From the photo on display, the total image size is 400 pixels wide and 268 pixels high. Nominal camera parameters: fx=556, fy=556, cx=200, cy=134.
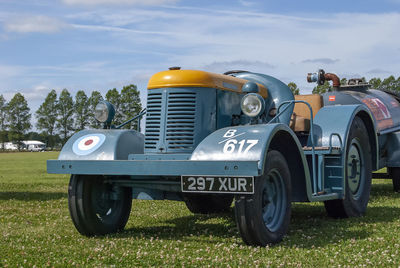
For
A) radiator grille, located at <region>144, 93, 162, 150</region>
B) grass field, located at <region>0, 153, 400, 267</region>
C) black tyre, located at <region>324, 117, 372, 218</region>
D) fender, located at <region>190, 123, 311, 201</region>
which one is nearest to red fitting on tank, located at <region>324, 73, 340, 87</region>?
black tyre, located at <region>324, 117, 372, 218</region>

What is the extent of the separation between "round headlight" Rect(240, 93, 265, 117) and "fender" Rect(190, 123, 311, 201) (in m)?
0.20

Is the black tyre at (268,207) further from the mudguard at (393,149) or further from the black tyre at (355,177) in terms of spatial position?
the mudguard at (393,149)

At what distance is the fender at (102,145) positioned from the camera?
6957mm

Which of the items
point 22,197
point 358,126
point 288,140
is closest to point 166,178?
point 288,140

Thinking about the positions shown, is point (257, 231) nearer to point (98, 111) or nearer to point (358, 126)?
point (98, 111)

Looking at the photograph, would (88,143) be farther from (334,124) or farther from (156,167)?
(334,124)

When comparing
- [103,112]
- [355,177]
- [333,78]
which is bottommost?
[355,177]

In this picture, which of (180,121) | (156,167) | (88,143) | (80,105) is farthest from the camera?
(80,105)

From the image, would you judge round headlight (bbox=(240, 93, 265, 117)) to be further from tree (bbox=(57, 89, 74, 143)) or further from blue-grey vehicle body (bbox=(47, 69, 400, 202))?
tree (bbox=(57, 89, 74, 143))

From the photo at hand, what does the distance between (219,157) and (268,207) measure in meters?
0.99

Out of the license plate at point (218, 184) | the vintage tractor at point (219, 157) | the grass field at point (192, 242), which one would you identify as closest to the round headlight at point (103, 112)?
the vintage tractor at point (219, 157)

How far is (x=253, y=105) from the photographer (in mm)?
6523

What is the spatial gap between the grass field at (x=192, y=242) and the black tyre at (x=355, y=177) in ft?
0.73

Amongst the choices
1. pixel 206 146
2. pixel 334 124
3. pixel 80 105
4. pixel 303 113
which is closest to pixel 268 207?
pixel 206 146
